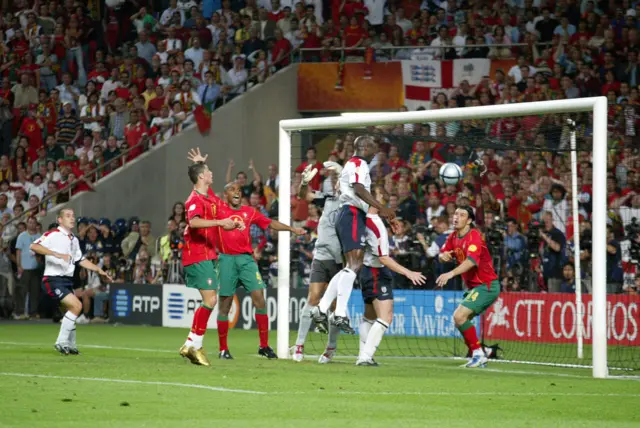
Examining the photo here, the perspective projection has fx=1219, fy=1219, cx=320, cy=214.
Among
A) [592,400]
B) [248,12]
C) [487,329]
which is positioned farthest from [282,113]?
[592,400]

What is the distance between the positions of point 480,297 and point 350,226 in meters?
1.67

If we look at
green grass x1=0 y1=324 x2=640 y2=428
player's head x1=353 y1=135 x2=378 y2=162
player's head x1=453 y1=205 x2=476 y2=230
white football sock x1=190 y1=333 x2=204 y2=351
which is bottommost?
green grass x1=0 y1=324 x2=640 y2=428

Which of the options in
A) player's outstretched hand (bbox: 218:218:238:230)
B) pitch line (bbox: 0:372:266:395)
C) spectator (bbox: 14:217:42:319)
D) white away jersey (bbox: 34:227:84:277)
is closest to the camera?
pitch line (bbox: 0:372:266:395)

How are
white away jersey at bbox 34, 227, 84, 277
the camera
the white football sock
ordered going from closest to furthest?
the white football sock
white away jersey at bbox 34, 227, 84, 277
the camera

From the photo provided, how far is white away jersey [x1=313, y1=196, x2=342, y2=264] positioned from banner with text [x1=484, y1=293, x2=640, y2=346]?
4614 millimetres

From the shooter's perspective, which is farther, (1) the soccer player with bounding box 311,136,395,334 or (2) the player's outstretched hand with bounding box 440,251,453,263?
(2) the player's outstretched hand with bounding box 440,251,453,263

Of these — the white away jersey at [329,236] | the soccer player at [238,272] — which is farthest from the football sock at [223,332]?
the white away jersey at [329,236]

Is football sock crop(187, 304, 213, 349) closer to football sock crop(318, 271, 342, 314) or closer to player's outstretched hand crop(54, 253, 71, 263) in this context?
football sock crop(318, 271, 342, 314)

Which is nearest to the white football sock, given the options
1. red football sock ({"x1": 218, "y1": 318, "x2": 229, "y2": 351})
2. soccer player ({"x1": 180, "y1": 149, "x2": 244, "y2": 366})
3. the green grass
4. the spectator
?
soccer player ({"x1": 180, "y1": 149, "x2": 244, "y2": 366})

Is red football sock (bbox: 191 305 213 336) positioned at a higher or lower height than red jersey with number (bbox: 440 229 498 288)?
lower

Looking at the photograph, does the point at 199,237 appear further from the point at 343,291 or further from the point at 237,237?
the point at 343,291

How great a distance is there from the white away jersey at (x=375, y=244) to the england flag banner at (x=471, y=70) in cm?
1179

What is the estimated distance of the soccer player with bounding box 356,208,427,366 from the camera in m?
13.4

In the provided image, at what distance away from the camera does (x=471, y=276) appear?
44.7ft
